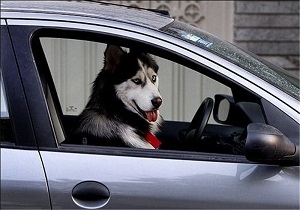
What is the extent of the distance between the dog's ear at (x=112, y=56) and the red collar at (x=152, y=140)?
0.36m

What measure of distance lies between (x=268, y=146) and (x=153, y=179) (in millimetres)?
460

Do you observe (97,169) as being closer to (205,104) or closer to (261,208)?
(261,208)

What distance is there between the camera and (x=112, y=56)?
11.9ft

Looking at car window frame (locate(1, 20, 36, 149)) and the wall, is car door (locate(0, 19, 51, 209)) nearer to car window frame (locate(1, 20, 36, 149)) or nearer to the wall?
car window frame (locate(1, 20, 36, 149))

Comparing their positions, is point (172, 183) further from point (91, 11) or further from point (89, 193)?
point (91, 11)

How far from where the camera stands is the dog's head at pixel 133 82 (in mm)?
3625

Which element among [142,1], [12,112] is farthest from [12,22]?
[142,1]

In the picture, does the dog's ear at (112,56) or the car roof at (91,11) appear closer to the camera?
the car roof at (91,11)

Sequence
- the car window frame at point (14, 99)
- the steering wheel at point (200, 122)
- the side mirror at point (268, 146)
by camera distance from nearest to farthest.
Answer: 1. the side mirror at point (268, 146)
2. the car window frame at point (14, 99)
3. the steering wheel at point (200, 122)

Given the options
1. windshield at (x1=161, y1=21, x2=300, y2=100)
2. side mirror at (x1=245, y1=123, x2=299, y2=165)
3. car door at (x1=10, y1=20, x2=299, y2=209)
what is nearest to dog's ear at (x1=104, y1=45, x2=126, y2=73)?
windshield at (x1=161, y1=21, x2=300, y2=100)

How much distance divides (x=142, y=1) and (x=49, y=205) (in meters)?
6.11

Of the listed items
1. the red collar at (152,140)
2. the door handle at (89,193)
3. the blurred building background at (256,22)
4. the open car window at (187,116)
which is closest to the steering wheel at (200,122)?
the open car window at (187,116)

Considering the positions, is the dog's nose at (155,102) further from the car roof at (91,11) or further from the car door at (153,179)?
the car door at (153,179)

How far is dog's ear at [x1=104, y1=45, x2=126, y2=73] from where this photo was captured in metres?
3.57
